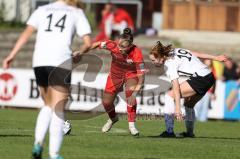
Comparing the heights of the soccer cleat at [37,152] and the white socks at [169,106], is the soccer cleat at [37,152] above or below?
above

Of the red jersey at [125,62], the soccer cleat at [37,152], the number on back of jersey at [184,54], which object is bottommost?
the red jersey at [125,62]

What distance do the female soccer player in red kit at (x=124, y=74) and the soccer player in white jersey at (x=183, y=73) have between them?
79cm

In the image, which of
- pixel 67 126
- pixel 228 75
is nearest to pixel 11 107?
pixel 228 75

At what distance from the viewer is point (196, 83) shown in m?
16.8

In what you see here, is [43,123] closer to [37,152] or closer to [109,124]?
[37,152]

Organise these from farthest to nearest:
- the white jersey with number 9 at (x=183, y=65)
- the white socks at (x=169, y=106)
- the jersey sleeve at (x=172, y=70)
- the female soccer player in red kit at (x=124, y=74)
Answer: the female soccer player in red kit at (x=124, y=74) < the white socks at (x=169, y=106) < the white jersey with number 9 at (x=183, y=65) < the jersey sleeve at (x=172, y=70)

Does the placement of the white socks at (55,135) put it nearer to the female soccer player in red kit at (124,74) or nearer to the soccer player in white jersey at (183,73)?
the soccer player in white jersey at (183,73)

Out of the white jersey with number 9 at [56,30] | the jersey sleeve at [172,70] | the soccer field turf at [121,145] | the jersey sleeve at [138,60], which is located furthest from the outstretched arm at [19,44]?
the jersey sleeve at [138,60]

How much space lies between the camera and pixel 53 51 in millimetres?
11555

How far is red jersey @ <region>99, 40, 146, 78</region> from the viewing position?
17.5 m

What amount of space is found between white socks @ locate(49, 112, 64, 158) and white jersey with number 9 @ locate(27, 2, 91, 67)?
678 millimetres

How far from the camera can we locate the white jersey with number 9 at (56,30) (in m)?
11.6

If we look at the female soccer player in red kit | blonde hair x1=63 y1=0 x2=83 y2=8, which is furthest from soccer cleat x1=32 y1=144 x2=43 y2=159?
the female soccer player in red kit

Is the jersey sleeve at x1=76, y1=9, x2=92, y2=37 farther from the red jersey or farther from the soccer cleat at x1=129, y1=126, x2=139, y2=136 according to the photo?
the soccer cleat at x1=129, y1=126, x2=139, y2=136
